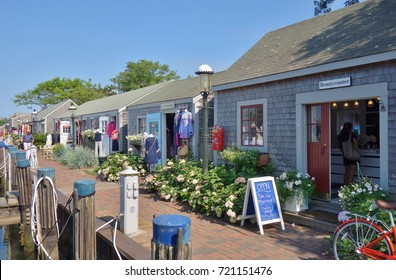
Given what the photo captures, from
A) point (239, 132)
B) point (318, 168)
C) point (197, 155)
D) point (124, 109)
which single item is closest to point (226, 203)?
point (318, 168)

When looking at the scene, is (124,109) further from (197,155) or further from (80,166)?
(197,155)

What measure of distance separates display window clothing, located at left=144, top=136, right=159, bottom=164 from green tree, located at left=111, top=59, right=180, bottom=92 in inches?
1827

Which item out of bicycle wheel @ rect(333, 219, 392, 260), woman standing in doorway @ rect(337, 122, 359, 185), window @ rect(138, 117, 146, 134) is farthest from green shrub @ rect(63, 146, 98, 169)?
bicycle wheel @ rect(333, 219, 392, 260)

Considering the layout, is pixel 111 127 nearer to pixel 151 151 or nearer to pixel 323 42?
pixel 151 151

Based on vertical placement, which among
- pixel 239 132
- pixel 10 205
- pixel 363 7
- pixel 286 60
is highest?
pixel 363 7

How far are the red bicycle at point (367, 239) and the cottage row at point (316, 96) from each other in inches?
68.8

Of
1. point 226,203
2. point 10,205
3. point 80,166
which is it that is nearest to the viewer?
point 226,203

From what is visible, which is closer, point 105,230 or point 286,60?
point 105,230

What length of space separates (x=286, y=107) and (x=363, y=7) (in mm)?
3343

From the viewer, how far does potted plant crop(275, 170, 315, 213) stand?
6539mm

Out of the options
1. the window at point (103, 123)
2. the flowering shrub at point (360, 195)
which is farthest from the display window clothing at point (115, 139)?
the flowering shrub at point (360, 195)

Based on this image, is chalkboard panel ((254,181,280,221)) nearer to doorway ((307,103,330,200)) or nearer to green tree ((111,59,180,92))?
doorway ((307,103,330,200))

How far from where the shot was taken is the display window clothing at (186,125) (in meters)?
10.6
